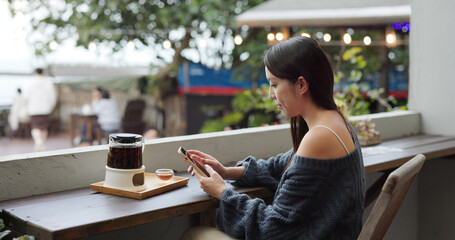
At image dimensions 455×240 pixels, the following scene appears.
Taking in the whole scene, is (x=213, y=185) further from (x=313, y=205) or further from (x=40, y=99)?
(x=40, y=99)

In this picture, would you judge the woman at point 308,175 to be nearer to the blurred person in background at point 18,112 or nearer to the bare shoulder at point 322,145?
the bare shoulder at point 322,145

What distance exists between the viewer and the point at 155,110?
41.0 feet

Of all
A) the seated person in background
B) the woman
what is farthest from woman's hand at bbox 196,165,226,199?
the seated person in background

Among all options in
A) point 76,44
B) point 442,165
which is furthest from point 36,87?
point 442,165

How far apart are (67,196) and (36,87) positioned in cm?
695

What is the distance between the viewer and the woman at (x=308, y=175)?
6.05 feet

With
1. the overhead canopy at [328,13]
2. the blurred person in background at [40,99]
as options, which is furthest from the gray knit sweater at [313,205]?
Result: the blurred person in background at [40,99]

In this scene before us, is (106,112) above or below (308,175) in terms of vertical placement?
below

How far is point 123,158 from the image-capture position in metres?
2.10

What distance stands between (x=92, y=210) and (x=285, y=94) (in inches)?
30.7

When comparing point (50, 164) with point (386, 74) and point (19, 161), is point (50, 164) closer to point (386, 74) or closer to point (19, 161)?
point (19, 161)

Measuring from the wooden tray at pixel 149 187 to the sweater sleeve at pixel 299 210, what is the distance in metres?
0.39

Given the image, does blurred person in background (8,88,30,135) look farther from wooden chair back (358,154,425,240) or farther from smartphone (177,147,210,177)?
wooden chair back (358,154,425,240)

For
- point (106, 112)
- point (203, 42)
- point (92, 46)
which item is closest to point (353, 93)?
point (106, 112)
